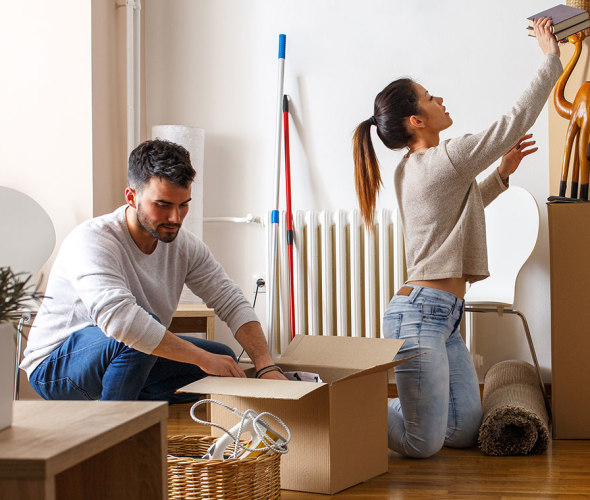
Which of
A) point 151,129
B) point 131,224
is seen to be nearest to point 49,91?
point 151,129

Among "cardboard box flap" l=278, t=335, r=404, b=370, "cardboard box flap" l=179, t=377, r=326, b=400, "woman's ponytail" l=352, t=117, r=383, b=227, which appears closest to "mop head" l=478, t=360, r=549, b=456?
"cardboard box flap" l=278, t=335, r=404, b=370

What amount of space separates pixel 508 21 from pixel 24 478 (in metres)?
2.79

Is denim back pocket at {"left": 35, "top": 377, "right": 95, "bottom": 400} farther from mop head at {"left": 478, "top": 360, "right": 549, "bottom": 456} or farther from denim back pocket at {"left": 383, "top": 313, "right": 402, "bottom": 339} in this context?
mop head at {"left": 478, "top": 360, "right": 549, "bottom": 456}

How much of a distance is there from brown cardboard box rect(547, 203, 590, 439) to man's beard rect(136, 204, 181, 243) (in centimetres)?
119

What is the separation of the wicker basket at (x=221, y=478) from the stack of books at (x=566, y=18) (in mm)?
1678

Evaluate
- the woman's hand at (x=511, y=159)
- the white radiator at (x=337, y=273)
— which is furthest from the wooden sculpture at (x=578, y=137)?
the white radiator at (x=337, y=273)

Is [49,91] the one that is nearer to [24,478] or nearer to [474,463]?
[474,463]

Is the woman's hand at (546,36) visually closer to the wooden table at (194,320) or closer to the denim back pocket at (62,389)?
the wooden table at (194,320)

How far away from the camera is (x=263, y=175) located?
11.2 ft

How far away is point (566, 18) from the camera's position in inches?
97.7

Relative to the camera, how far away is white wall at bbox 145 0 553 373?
313 centimetres

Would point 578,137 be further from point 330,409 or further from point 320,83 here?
point 330,409

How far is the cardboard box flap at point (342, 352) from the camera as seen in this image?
1.99 m

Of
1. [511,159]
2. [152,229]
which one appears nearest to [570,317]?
[511,159]
